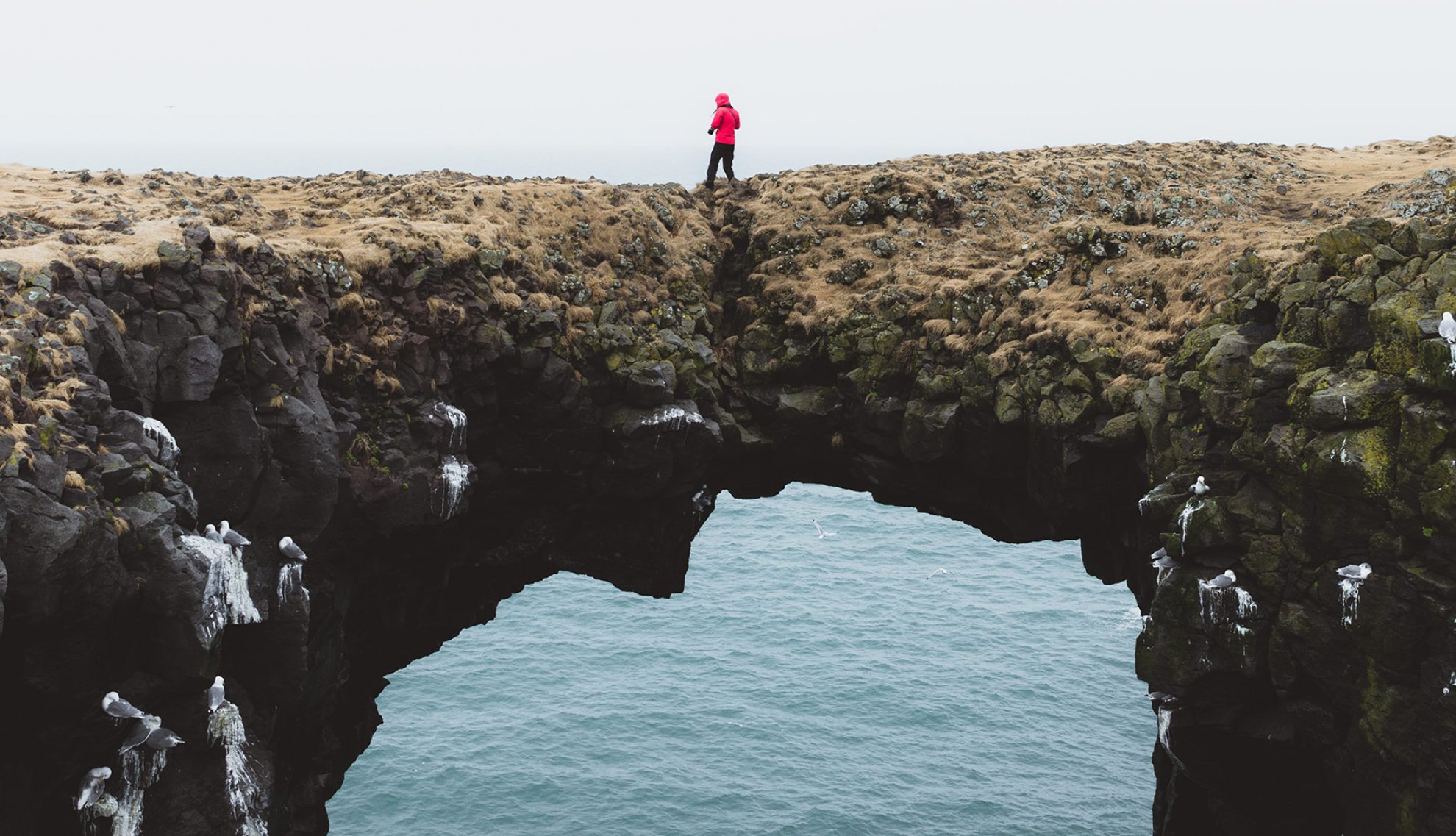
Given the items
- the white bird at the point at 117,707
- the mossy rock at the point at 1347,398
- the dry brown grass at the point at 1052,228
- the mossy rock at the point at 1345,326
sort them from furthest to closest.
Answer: the dry brown grass at the point at 1052,228 → the mossy rock at the point at 1345,326 → the mossy rock at the point at 1347,398 → the white bird at the point at 117,707

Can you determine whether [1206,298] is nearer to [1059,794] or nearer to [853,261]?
[853,261]

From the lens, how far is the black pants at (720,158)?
154ft

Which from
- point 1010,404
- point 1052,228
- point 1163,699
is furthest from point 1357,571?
point 1052,228

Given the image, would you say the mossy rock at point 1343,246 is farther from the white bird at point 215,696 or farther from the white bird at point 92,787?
the white bird at point 92,787

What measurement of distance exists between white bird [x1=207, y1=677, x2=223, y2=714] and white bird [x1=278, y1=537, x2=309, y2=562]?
3806 mm

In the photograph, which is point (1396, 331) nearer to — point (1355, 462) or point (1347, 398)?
point (1347, 398)

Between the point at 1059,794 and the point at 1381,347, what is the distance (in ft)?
80.2

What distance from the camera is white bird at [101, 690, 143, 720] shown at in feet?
67.5

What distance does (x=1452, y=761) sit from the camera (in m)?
23.6

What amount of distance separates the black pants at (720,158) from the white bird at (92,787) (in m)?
31.9

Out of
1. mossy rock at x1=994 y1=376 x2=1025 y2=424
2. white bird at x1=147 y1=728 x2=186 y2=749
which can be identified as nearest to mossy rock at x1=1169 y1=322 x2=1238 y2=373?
mossy rock at x1=994 y1=376 x2=1025 y2=424

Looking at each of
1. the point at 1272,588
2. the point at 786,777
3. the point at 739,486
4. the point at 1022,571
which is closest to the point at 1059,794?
the point at 786,777

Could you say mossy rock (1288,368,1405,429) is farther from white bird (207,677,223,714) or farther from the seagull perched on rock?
white bird (207,677,223,714)

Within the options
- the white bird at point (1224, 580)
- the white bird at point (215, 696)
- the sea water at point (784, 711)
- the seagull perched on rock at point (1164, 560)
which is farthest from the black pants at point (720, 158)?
the white bird at point (215, 696)
